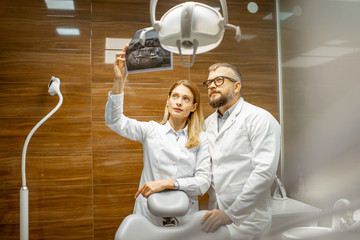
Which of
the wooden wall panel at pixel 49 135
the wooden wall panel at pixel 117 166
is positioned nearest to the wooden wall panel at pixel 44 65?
the wooden wall panel at pixel 49 135

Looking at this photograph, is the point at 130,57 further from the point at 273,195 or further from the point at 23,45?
the point at 273,195

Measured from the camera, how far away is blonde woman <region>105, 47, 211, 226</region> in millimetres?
1530

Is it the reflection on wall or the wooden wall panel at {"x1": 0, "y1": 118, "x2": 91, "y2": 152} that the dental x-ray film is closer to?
the reflection on wall

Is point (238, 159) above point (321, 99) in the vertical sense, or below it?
below

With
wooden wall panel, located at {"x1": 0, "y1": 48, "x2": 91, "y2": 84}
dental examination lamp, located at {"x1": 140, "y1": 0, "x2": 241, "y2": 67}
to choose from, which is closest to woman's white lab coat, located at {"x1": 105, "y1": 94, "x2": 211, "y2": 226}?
dental examination lamp, located at {"x1": 140, "y1": 0, "x2": 241, "y2": 67}

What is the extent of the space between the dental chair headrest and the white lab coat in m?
0.28

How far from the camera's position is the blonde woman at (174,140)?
153cm

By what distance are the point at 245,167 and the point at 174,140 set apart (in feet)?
1.44

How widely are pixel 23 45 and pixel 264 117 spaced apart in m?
2.05

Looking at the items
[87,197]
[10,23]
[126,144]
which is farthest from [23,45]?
[87,197]

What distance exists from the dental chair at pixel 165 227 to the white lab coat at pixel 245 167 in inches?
7.6

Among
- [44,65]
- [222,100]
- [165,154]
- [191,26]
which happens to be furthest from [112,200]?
[191,26]

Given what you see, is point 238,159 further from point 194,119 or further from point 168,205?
point 168,205

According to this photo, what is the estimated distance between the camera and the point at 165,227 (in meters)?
1.35
